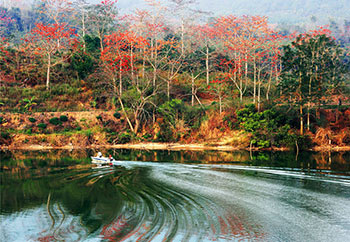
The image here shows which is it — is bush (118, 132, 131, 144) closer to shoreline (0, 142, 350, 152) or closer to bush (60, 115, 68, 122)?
shoreline (0, 142, 350, 152)

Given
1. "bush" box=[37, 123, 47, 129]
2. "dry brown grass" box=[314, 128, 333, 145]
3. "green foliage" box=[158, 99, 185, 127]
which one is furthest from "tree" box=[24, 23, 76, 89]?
"dry brown grass" box=[314, 128, 333, 145]

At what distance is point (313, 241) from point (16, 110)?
3333 centimetres

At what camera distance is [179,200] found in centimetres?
1434

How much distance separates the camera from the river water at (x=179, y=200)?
10.7m

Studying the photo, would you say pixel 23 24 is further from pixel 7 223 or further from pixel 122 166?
pixel 7 223

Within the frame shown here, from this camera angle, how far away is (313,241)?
1003 centimetres

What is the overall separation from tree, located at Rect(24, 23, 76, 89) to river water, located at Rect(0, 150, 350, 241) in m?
19.4

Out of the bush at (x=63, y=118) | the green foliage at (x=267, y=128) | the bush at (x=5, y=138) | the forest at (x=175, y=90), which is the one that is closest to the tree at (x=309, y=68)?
the forest at (x=175, y=90)

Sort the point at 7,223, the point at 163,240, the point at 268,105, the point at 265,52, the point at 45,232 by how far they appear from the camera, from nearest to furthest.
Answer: the point at 163,240 < the point at 45,232 < the point at 7,223 < the point at 268,105 < the point at 265,52

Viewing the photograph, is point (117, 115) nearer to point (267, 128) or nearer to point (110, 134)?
point (110, 134)

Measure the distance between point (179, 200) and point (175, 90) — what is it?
85.2 feet

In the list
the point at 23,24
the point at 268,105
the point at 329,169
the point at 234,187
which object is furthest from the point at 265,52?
the point at 23,24

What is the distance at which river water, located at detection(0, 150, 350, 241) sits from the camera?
422 inches

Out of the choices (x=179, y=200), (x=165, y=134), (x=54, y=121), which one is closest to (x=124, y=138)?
(x=165, y=134)
